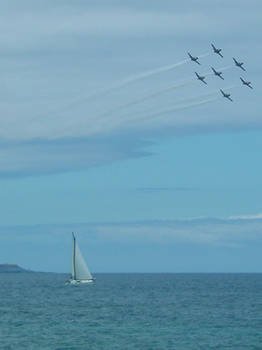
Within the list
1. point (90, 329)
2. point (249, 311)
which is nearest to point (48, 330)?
point (90, 329)

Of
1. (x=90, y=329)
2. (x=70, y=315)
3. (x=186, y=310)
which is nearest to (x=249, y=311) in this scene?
(x=186, y=310)

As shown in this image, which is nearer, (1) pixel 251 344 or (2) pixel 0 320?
(1) pixel 251 344

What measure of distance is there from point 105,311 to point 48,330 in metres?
35.9

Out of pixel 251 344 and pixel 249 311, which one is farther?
pixel 249 311

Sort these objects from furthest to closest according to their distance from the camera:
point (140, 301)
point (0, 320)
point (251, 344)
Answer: point (140, 301) → point (0, 320) → point (251, 344)

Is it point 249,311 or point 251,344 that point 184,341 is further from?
point 249,311

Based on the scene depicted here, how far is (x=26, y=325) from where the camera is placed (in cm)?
11862

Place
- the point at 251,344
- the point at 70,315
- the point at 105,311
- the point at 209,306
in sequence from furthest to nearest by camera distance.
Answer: the point at 209,306 → the point at 105,311 → the point at 70,315 → the point at 251,344

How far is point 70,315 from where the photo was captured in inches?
5438

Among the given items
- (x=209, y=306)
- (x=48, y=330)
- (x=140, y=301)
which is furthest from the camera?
(x=140, y=301)

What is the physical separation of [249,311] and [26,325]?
47.4 metres

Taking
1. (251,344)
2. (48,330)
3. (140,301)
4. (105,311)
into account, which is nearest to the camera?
(251,344)

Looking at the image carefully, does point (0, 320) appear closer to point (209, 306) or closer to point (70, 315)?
point (70, 315)

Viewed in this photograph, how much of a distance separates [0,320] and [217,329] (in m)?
34.2
